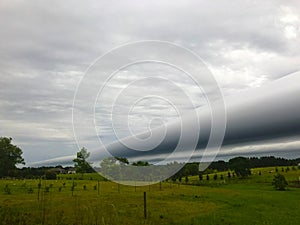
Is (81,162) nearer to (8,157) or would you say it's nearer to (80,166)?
(80,166)

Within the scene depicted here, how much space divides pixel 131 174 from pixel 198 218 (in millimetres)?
43847

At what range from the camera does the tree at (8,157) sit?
90125mm

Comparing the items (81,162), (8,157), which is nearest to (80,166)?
(81,162)

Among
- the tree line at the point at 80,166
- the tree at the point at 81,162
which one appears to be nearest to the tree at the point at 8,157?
the tree line at the point at 80,166

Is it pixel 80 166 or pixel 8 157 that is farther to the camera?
pixel 8 157

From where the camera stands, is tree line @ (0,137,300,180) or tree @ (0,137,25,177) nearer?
tree line @ (0,137,300,180)

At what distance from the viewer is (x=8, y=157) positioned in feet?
304

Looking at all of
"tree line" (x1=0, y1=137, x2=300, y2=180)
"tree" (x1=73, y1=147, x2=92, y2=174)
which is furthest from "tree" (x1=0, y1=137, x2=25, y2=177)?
"tree" (x1=73, y1=147, x2=92, y2=174)

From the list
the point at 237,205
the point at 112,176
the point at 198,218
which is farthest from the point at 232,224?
the point at 112,176

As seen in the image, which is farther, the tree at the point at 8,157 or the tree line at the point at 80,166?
the tree at the point at 8,157

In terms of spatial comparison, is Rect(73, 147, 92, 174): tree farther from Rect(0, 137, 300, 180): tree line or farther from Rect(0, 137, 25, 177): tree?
Rect(0, 137, 25, 177): tree

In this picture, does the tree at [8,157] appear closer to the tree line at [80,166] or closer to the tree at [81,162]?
the tree line at [80,166]

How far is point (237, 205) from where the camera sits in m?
27.2

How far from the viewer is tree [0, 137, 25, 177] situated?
90125 mm
